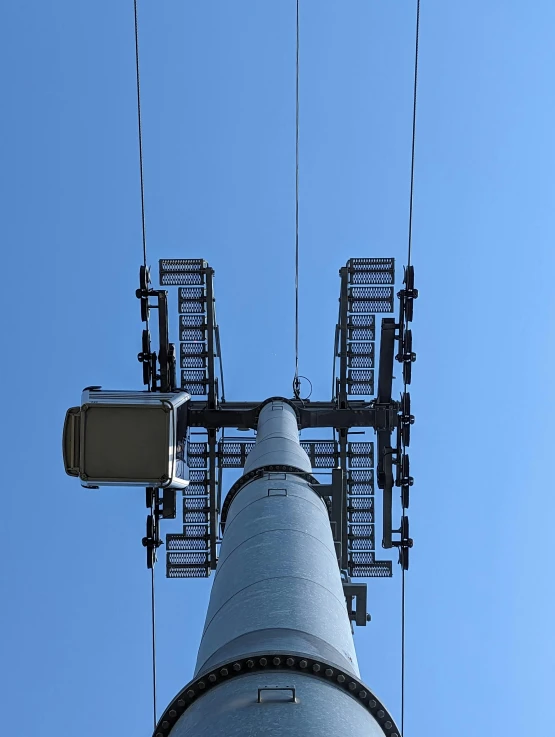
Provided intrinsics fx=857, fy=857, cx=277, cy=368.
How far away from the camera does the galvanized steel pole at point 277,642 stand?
5.32 m

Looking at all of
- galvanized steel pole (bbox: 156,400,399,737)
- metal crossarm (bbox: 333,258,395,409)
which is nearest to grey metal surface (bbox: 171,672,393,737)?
galvanized steel pole (bbox: 156,400,399,737)

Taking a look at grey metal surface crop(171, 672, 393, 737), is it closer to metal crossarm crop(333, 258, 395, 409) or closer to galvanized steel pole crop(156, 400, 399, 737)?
galvanized steel pole crop(156, 400, 399, 737)

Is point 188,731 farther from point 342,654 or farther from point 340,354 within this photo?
point 340,354

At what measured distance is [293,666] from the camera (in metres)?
5.99

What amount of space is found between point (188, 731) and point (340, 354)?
16392 millimetres

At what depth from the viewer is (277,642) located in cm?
641

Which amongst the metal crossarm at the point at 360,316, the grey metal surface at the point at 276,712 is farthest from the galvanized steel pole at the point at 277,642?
the metal crossarm at the point at 360,316

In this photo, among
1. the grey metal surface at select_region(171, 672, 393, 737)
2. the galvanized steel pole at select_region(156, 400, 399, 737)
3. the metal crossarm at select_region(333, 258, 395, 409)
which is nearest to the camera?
the grey metal surface at select_region(171, 672, 393, 737)

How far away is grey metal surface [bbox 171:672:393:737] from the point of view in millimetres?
5043

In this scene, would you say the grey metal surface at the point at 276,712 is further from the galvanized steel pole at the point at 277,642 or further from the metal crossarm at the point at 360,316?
the metal crossarm at the point at 360,316

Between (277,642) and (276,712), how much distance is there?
4.05 ft

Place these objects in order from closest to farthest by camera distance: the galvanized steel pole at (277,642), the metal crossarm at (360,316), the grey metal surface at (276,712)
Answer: the grey metal surface at (276,712), the galvanized steel pole at (277,642), the metal crossarm at (360,316)

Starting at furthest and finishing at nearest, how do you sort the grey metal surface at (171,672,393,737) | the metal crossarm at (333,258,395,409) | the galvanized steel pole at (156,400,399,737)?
1. the metal crossarm at (333,258,395,409)
2. the galvanized steel pole at (156,400,399,737)
3. the grey metal surface at (171,672,393,737)

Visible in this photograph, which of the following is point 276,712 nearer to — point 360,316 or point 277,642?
point 277,642
